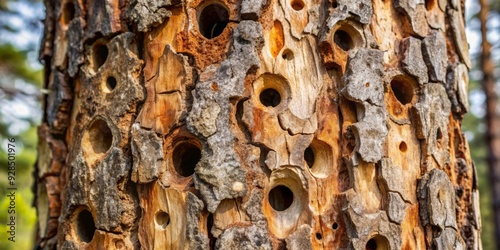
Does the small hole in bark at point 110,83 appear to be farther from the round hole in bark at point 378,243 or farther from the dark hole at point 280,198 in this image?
the round hole in bark at point 378,243

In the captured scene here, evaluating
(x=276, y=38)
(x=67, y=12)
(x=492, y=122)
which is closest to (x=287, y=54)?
(x=276, y=38)

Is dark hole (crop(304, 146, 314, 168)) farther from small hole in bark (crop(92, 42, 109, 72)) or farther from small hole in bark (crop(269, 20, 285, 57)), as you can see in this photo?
small hole in bark (crop(92, 42, 109, 72))

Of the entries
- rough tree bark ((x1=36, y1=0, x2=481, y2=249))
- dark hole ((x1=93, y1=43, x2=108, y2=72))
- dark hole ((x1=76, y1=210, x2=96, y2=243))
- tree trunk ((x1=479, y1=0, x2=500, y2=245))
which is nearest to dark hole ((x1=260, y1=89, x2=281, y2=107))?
rough tree bark ((x1=36, y1=0, x2=481, y2=249))

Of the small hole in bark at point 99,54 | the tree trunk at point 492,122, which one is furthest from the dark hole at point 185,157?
the tree trunk at point 492,122

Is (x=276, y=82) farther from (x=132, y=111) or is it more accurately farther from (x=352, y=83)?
(x=132, y=111)

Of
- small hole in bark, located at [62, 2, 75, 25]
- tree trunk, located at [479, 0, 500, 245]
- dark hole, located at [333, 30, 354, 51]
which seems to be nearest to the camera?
dark hole, located at [333, 30, 354, 51]

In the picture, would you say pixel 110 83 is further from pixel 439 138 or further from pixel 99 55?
pixel 439 138
